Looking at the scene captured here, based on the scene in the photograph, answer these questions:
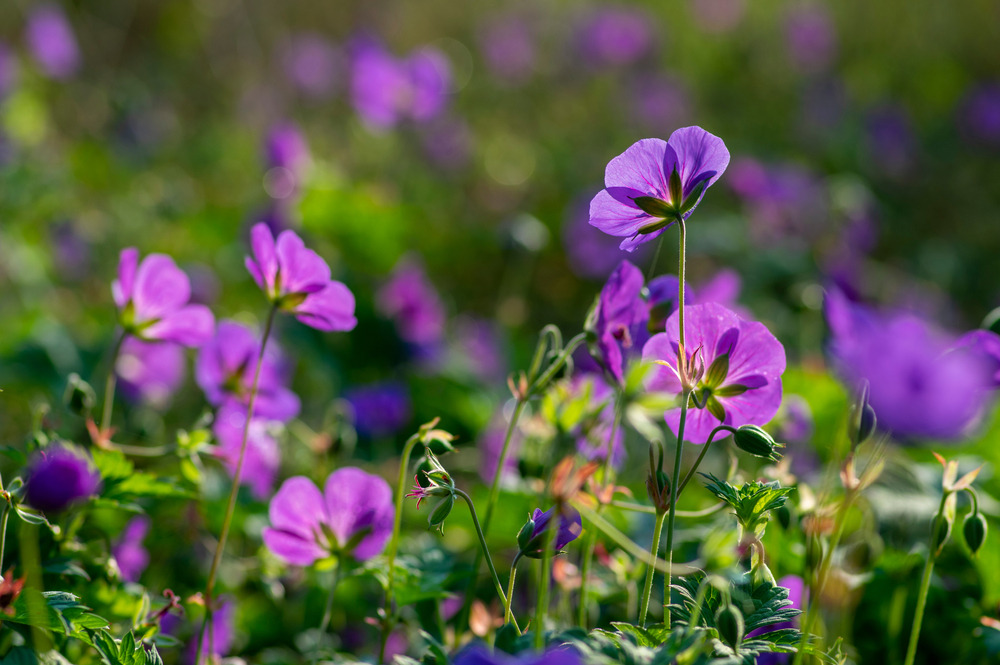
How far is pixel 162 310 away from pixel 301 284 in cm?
30

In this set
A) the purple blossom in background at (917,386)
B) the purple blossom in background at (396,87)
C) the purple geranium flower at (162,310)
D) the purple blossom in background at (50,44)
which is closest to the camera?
the purple blossom in background at (917,386)

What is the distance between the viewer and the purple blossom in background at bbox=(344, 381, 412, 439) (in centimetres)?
231

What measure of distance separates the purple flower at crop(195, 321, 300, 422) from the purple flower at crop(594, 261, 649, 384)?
2.25 ft

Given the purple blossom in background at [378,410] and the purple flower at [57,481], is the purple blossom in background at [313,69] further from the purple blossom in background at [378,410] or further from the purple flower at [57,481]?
the purple flower at [57,481]

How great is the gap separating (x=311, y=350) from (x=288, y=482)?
5.99 feet

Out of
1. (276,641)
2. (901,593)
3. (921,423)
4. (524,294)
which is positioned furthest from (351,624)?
(524,294)

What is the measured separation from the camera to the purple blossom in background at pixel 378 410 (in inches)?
91.0

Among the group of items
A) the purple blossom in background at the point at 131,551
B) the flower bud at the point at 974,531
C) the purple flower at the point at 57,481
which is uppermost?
the flower bud at the point at 974,531

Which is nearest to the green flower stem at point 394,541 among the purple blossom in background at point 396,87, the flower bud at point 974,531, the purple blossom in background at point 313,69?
the flower bud at point 974,531

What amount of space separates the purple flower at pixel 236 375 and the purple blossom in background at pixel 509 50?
16.4ft

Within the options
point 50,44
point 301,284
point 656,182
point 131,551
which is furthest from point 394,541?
point 50,44

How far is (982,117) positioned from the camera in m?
5.20

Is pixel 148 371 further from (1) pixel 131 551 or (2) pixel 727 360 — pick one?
(2) pixel 727 360

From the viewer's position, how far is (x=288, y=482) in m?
1.13
